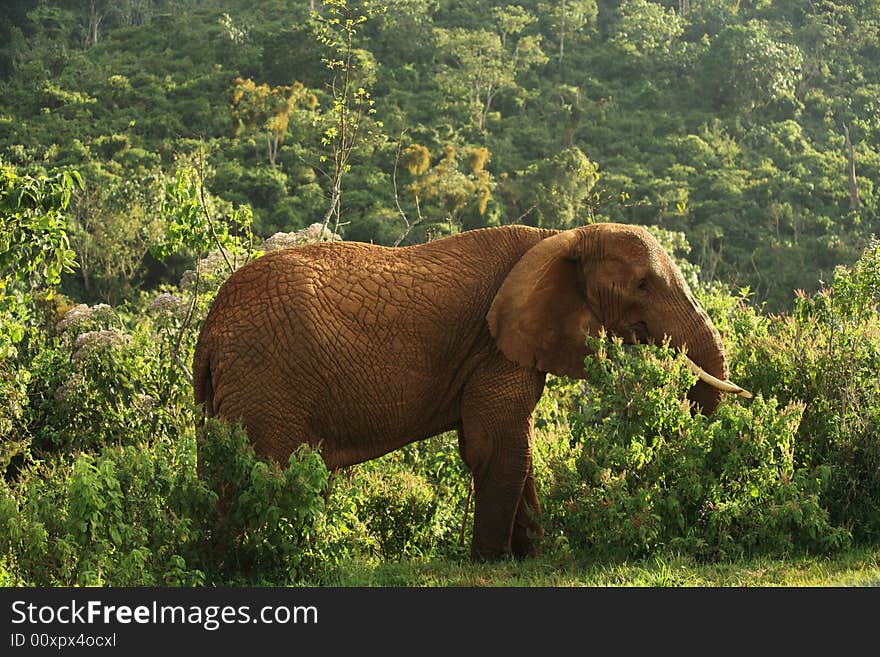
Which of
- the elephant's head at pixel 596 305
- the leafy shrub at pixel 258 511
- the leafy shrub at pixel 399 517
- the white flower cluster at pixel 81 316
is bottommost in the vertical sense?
the white flower cluster at pixel 81 316

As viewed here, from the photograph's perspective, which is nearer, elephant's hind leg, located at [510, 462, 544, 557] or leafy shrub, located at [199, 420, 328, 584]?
leafy shrub, located at [199, 420, 328, 584]

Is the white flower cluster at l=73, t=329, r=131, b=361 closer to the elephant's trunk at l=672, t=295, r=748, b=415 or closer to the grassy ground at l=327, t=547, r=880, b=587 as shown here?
the grassy ground at l=327, t=547, r=880, b=587

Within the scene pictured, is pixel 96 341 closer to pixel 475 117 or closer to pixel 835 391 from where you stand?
pixel 835 391

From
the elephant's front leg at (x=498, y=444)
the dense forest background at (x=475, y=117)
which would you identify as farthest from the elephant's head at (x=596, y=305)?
the dense forest background at (x=475, y=117)

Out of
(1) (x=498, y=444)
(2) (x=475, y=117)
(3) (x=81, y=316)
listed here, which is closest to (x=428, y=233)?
(1) (x=498, y=444)

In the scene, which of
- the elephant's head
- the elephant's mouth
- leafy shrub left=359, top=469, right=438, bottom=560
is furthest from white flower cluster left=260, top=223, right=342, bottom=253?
the elephant's mouth

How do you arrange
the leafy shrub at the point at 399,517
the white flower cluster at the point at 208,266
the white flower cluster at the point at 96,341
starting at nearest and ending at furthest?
the leafy shrub at the point at 399,517
the white flower cluster at the point at 96,341
the white flower cluster at the point at 208,266

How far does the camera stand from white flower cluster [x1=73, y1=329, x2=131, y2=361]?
1365cm

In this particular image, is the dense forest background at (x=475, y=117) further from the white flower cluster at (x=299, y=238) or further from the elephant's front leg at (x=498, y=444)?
the elephant's front leg at (x=498, y=444)

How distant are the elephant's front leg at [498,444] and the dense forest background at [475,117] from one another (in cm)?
2703

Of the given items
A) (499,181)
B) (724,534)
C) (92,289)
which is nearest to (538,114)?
(499,181)

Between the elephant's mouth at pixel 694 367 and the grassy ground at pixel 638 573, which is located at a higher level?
the elephant's mouth at pixel 694 367

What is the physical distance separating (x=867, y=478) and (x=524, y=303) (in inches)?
105

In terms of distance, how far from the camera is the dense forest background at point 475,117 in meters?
41.8
